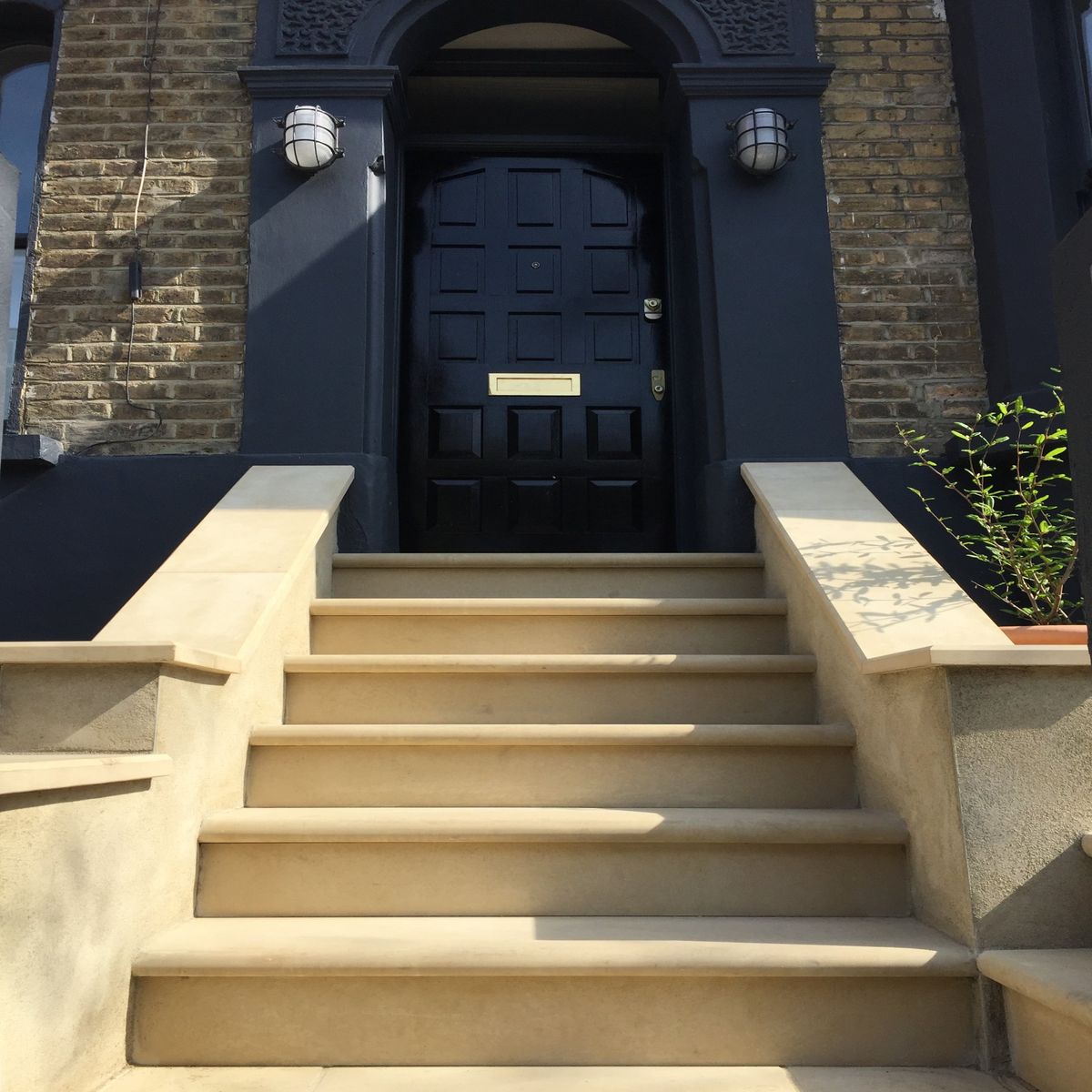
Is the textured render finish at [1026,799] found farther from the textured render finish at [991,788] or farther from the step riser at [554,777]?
the step riser at [554,777]

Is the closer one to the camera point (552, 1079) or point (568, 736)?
point (552, 1079)

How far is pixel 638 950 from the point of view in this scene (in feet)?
5.84

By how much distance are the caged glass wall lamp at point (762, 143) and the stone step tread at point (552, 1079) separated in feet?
11.5

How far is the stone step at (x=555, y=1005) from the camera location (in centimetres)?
175

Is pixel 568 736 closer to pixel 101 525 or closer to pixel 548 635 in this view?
pixel 548 635

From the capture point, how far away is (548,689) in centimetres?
268

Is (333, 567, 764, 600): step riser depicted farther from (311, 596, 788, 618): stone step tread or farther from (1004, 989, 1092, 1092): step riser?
(1004, 989, 1092, 1092): step riser

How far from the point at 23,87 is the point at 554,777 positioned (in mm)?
4570

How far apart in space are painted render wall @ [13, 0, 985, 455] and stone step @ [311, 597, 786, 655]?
141cm

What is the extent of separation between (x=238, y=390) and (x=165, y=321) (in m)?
0.44

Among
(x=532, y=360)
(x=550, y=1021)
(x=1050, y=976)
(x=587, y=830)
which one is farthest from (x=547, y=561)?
(x=1050, y=976)

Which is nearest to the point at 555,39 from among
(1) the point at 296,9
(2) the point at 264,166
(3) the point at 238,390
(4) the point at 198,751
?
Answer: (1) the point at 296,9

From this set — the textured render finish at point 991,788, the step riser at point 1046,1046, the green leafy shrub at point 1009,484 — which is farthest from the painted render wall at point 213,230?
the step riser at point 1046,1046

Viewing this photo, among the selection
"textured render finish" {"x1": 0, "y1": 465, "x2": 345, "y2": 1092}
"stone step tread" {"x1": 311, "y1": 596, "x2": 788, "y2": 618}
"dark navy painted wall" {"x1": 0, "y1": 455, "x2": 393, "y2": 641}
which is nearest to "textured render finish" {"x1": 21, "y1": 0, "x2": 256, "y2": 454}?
A: "dark navy painted wall" {"x1": 0, "y1": 455, "x2": 393, "y2": 641}
